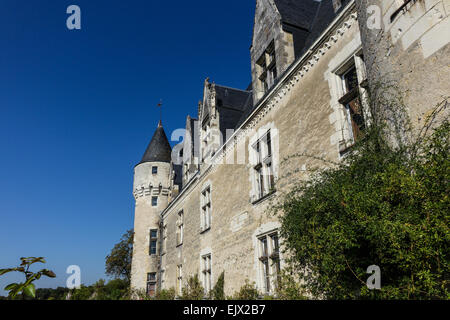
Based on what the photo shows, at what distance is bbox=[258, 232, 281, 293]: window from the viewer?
274 inches

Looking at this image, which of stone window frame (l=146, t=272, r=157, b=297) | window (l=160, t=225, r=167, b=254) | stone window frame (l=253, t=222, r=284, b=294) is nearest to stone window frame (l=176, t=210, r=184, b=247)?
window (l=160, t=225, r=167, b=254)

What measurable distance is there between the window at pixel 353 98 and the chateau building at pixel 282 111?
20 millimetres

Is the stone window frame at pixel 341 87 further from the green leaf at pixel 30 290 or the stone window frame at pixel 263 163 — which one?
the green leaf at pixel 30 290

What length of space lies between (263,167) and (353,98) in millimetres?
3190

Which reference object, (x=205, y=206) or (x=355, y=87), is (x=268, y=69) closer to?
(x=355, y=87)

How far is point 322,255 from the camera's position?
3.70 m

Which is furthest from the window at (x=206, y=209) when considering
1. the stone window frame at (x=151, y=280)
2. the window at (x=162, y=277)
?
the stone window frame at (x=151, y=280)

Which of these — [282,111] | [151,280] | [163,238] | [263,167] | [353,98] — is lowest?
[151,280]

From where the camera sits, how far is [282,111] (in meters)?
7.57

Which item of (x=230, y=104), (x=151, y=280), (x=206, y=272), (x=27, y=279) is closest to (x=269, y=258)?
(x=206, y=272)

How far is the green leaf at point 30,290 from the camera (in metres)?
1.24
